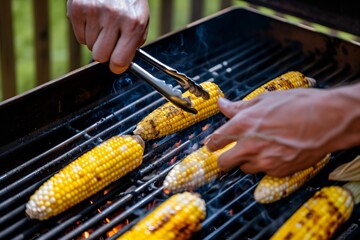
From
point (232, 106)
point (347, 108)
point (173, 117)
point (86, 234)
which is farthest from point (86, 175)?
point (347, 108)

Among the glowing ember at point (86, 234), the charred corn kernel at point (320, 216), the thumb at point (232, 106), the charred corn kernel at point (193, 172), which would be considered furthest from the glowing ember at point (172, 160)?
the charred corn kernel at point (320, 216)

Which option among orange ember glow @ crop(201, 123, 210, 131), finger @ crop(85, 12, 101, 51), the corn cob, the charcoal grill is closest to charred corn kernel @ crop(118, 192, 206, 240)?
→ the charcoal grill

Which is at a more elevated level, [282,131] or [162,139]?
[282,131]

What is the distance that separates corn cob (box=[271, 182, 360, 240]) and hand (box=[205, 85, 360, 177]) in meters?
0.18

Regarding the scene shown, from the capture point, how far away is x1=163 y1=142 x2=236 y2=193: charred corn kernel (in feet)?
8.29

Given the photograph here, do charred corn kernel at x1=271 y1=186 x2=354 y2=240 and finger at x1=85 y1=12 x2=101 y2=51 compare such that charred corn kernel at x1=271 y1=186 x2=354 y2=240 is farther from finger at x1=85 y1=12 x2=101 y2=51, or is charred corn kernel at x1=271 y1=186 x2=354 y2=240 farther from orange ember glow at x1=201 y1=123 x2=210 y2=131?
finger at x1=85 y1=12 x2=101 y2=51

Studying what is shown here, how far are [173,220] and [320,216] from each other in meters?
0.60

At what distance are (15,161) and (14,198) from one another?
33 centimetres

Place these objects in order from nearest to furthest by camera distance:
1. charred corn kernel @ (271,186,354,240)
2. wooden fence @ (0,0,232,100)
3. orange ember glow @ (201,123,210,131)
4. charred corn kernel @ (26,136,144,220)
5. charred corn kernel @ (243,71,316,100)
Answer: charred corn kernel @ (271,186,354,240)
charred corn kernel @ (26,136,144,220)
orange ember glow @ (201,123,210,131)
charred corn kernel @ (243,71,316,100)
wooden fence @ (0,0,232,100)

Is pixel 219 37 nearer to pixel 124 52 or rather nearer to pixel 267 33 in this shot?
pixel 267 33

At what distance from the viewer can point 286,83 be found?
125 inches

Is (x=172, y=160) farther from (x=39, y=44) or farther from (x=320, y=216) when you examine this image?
(x=39, y=44)

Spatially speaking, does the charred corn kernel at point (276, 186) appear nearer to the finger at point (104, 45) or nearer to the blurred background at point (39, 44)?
the finger at point (104, 45)

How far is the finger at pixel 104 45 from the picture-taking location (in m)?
2.64
